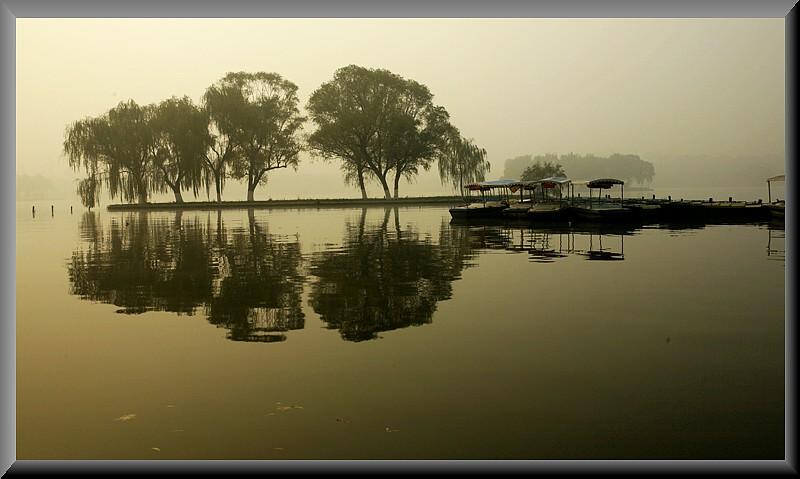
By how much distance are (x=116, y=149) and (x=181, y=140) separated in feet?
21.7

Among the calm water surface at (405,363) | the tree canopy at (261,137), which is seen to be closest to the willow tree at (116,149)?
the tree canopy at (261,137)

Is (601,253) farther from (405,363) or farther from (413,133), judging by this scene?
(413,133)

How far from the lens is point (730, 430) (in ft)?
17.9

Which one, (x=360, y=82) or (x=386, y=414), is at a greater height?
(x=360, y=82)

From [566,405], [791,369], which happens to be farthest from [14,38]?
[791,369]

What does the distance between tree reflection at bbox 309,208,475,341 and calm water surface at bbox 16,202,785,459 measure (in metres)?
0.09

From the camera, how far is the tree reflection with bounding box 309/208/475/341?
403 inches

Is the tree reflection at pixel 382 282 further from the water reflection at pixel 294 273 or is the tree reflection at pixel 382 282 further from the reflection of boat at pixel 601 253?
the reflection of boat at pixel 601 253

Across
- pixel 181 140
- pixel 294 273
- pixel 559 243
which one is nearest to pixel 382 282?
pixel 294 273

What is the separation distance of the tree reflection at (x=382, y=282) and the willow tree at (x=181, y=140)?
150 feet

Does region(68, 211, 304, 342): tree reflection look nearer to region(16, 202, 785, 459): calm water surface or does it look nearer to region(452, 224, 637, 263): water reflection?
region(16, 202, 785, 459): calm water surface

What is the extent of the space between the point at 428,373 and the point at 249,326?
3.80 m

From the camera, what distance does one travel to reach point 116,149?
65750mm

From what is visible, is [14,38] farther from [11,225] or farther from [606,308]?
[606,308]
